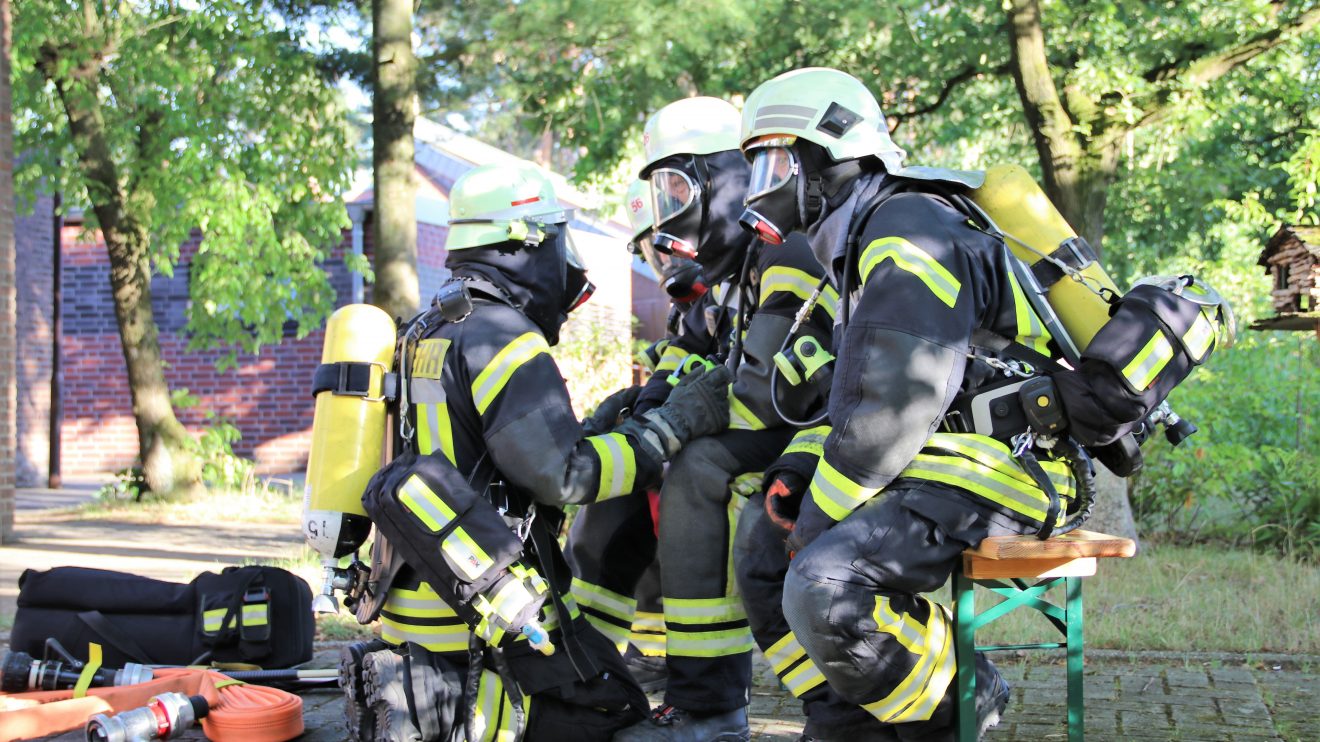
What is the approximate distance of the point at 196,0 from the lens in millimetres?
10461

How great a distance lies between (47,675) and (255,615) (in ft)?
2.47

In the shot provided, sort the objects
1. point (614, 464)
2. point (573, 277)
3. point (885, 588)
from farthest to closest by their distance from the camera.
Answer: point (573, 277)
point (614, 464)
point (885, 588)

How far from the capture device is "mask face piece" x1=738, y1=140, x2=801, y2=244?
3.51 meters

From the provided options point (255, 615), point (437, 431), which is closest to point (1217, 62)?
point (437, 431)

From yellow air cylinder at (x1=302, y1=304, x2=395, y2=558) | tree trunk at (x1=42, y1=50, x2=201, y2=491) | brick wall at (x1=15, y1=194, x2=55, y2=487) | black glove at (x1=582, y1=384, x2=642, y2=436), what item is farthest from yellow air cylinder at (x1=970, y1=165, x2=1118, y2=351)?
brick wall at (x1=15, y1=194, x2=55, y2=487)

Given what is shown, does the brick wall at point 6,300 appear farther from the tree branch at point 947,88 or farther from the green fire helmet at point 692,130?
the tree branch at point 947,88

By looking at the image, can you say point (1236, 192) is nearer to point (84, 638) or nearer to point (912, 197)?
point (912, 197)

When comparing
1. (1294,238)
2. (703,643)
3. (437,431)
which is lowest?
(703,643)

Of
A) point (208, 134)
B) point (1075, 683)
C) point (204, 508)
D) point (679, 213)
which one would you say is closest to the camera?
point (1075, 683)

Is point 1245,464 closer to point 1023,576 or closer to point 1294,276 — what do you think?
point 1294,276

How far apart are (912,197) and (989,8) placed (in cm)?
665

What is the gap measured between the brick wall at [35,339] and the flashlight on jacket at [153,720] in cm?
1390

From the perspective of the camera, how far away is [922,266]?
10.1 feet

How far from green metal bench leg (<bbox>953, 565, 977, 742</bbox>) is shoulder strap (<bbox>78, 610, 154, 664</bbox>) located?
125 inches
